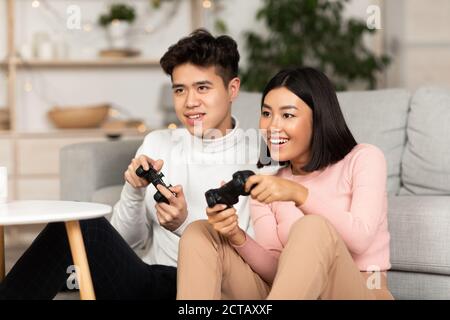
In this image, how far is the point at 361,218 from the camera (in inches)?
56.3

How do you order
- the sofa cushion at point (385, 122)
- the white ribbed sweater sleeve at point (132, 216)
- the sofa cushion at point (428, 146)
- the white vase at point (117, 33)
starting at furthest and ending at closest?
1. the white vase at point (117, 33)
2. the sofa cushion at point (385, 122)
3. the sofa cushion at point (428, 146)
4. the white ribbed sweater sleeve at point (132, 216)

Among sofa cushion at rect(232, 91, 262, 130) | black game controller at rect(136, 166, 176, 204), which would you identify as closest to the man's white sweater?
black game controller at rect(136, 166, 176, 204)

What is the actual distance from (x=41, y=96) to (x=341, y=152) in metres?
2.87

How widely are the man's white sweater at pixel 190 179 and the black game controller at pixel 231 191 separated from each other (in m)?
0.43

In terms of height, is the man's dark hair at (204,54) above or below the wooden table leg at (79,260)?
above

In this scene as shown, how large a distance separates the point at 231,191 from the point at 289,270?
190 millimetres

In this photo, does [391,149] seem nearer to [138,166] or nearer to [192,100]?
[192,100]

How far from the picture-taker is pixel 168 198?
1584 millimetres

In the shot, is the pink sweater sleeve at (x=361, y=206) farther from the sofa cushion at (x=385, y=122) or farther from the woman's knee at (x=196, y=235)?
the sofa cushion at (x=385, y=122)

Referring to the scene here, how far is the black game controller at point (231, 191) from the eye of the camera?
1.33m

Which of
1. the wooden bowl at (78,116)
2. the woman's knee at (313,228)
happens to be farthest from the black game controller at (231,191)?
the wooden bowl at (78,116)
